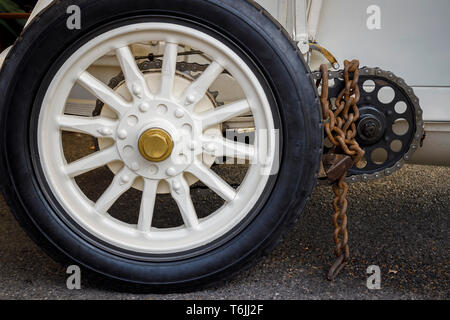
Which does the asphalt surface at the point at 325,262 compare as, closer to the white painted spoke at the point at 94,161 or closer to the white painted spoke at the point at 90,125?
the white painted spoke at the point at 94,161

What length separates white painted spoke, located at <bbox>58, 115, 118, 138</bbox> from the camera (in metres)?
1.47

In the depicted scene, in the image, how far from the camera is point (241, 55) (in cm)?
141

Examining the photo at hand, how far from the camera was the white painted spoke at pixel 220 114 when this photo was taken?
1465mm

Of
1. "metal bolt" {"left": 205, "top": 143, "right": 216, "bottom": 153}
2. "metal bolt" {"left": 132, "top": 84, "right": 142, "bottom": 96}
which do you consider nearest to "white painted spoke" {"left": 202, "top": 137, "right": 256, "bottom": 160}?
"metal bolt" {"left": 205, "top": 143, "right": 216, "bottom": 153}

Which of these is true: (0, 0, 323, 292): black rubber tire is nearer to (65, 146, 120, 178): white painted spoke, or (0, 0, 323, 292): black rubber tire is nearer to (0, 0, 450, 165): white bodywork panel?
(65, 146, 120, 178): white painted spoke

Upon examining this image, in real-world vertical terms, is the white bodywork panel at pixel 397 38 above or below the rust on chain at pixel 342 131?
above

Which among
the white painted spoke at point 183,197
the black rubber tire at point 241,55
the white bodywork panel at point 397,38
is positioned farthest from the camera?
the white bodywork panel at point 397,38

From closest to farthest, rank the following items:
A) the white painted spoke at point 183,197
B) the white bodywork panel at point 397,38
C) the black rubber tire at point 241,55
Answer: the black rubber tire at point 241,55
the white painted spoke at point 183,197
the white bodywork panel at point 397,38

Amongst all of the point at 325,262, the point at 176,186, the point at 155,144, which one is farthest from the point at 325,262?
the point at 155,144

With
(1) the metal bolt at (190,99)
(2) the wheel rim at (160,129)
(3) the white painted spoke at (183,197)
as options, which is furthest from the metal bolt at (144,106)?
(3) the white painted spoke at (183,197)

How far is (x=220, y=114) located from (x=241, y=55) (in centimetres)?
18

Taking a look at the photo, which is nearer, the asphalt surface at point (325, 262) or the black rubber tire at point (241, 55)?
the black rubber tire at point (241, 55)

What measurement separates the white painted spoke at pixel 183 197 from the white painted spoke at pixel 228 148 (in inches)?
4.8

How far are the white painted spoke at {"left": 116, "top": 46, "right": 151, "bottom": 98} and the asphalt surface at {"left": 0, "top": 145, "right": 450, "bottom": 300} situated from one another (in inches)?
21.2
